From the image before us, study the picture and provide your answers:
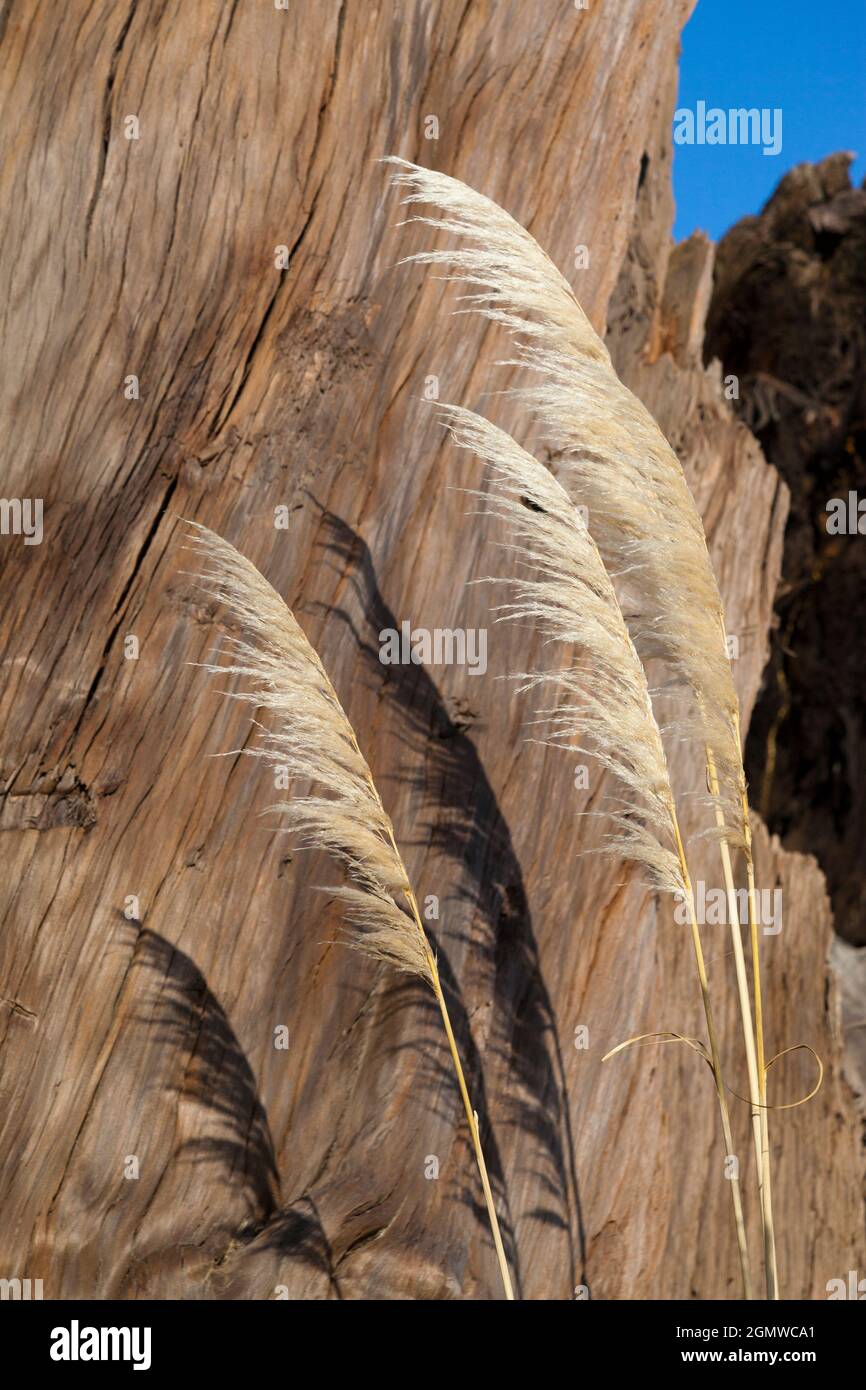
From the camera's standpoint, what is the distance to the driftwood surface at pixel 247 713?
236 centimetres

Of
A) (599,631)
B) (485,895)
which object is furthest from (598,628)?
(485,895)

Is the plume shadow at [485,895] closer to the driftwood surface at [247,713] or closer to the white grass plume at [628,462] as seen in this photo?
the driftwood surface at [247,713]

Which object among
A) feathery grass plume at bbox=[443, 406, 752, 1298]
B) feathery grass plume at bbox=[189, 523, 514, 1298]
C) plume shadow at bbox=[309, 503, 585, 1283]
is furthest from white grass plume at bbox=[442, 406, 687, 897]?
plume shadow at bbox=[309, 503, 585, 1283]

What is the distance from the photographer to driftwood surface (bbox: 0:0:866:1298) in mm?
2355

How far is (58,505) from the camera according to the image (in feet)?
8.13

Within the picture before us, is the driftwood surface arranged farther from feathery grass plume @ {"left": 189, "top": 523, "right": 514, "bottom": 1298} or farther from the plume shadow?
feathery grass plume @ {"left": 189, "top": 523, "right": 514, "bottom": 1298}

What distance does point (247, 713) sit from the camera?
8.10 feet

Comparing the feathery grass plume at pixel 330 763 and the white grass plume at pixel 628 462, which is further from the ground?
the white grass plume at pixel 628 462

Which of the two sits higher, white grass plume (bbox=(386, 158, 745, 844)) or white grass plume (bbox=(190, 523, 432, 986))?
white grass plume (bbox=(386, 158, 745, 844))

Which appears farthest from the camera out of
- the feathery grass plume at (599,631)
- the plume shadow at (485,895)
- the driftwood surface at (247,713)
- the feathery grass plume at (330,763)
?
the plume shadow at (485,895)

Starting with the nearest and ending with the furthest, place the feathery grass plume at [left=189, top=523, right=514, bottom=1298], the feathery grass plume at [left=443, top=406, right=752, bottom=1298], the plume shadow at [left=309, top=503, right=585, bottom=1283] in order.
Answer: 1. the feathery grass plume at [left=443, top=406, right=752, bottom=1298]
2. the feathery grass plume at [left=189, top=523, right=514, bottom=1298]
3. the plume shadow at [left=309, top=503, right=585, bottom=1283]

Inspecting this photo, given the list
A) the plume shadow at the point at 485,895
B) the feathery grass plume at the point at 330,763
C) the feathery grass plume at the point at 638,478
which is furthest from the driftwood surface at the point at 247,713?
the feathery grass plume at the point at 638,478

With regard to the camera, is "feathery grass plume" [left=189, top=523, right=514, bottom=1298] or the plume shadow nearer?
"feathery grass plume" [left=189, top=523, right=514, bottom=1298]
